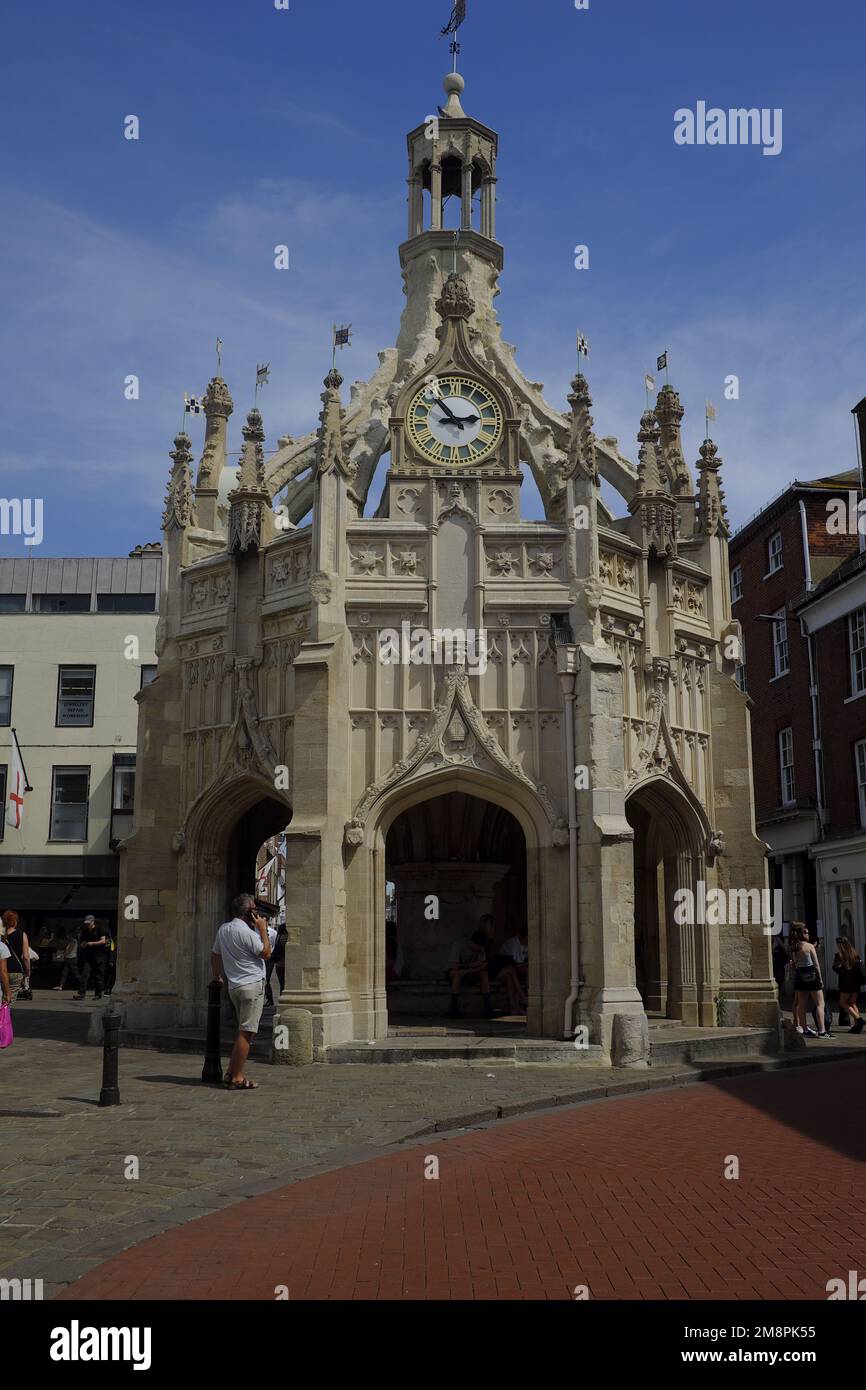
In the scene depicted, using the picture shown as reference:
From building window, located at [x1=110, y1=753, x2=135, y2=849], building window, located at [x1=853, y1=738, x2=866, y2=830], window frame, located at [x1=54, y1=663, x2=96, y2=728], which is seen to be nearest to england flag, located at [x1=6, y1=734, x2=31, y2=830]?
window frame, located at [x1=54, y1=663, x2=96, y2=728]

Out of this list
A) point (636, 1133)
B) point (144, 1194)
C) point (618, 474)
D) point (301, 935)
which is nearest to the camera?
point (144, 1194)

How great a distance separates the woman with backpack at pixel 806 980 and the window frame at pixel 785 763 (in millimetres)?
15833

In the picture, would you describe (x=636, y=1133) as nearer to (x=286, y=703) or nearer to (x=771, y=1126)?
(x=771, y=1126)

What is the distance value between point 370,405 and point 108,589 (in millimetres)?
23565

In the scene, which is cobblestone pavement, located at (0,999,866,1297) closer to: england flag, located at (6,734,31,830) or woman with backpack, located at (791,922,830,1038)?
woman with backpack, located at (791,922,830,1038)

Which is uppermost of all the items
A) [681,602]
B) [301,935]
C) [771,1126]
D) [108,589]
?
[108,589]

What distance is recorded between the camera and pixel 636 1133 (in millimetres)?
10789

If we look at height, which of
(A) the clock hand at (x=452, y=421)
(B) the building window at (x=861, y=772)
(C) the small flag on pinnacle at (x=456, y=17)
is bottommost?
(B) the building window at (x=861, y=772)

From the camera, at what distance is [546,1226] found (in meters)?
7.22

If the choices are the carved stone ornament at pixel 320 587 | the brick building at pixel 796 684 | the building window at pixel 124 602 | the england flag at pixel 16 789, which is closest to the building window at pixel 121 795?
the england flag at pixel 16 789

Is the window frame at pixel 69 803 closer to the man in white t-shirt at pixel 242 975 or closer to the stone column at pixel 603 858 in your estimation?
the stone column at pixel 603 858

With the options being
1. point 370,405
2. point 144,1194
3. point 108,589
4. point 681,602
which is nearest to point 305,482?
point 370,405

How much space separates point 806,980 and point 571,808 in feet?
19.1

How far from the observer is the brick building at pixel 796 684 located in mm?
33094
